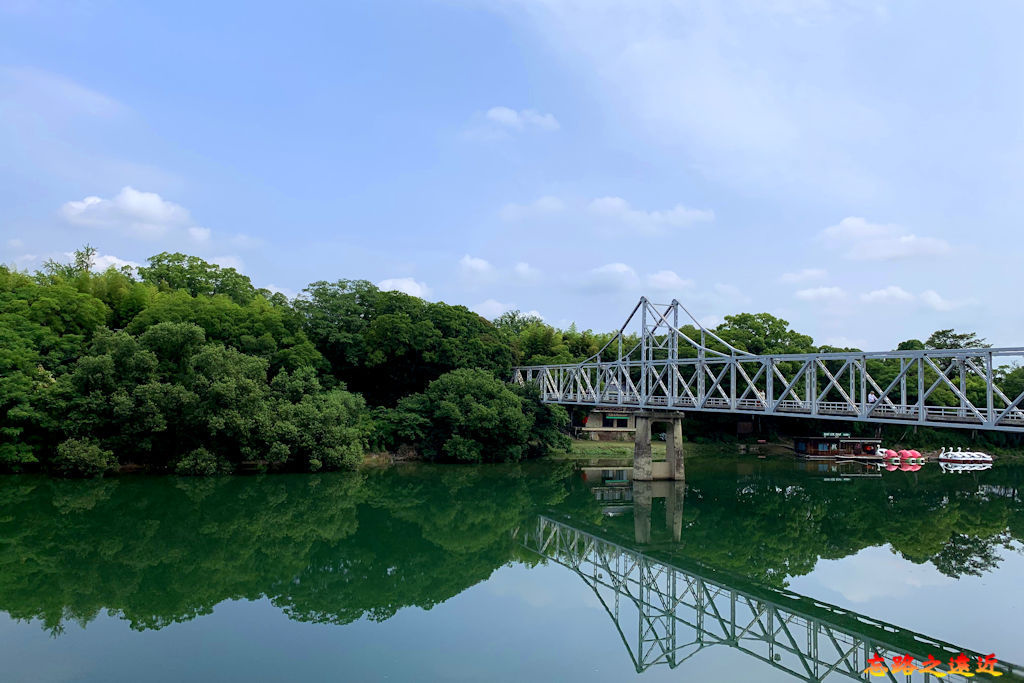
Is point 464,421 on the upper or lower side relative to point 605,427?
upper

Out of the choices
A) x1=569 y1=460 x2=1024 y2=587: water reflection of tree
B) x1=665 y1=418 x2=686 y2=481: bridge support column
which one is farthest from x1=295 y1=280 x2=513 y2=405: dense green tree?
x1=569 y1=460 x2=1024 y2=587: water reflection of tree

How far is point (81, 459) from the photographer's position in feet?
84.4

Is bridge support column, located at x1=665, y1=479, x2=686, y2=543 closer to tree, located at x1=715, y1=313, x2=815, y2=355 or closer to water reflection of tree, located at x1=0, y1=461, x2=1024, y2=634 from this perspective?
water reflection of tree, located at x1=0, y1=461, x2=1024, y2=634

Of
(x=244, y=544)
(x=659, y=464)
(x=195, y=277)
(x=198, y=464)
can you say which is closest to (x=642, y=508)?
(x=659, y=464)

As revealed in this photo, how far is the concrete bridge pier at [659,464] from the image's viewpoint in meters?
31.5

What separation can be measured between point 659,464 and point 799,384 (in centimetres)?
1987

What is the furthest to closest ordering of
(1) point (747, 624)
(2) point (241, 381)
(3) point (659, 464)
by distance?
1. (3) point (659, 464)
2. (2) point (241, 381)
3. (1) point (747, 624)

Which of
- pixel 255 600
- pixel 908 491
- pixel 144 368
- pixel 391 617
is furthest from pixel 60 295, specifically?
pixel 908 491

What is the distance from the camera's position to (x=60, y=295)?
30125 mm

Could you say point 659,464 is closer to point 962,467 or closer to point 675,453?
point 675,453

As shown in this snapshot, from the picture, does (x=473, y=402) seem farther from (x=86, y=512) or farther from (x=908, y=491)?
(x=908, y=491)

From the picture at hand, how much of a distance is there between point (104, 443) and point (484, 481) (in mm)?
15627

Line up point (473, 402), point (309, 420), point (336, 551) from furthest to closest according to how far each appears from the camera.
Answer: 1. point (473, 402)
2. point (309, 420)
3. point (336, 551)

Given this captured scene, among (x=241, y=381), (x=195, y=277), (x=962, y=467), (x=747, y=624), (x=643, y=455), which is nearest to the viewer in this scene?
(x=747, y=624)
